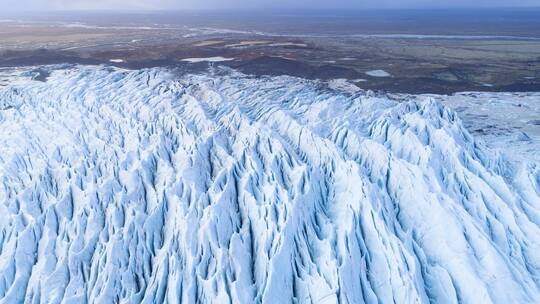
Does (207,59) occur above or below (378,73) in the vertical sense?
above

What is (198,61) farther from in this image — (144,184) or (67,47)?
(144,184)

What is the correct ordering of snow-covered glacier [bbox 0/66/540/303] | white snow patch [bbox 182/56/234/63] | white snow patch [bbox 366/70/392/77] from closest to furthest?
snow-covered glacier [bbox 0/66/540/303]
white snow patch [bbox 366/70/392/77]
white snow patch [bbox 182/56/234/63]

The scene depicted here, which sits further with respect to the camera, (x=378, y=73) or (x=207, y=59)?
(x=207, y=59)

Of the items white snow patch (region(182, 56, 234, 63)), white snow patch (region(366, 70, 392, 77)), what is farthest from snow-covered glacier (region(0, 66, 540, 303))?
white snow patch (region(182, 56, 234, 63))

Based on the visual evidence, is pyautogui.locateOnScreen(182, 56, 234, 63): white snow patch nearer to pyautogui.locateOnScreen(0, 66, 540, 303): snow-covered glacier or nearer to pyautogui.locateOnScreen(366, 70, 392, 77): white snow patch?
pyautogui.locateOnScreen(366, 70, 392, 77): white snow patch

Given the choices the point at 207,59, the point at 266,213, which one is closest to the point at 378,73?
the point at 207,59

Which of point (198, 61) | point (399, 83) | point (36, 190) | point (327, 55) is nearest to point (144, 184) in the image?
point (36, 190)

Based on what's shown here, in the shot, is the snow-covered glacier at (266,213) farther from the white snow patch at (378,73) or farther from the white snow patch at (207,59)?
the white snow patch at (207,59)

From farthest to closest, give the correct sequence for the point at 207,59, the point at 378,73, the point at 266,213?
the point at 207,59 < the point at 378,73 < the point at 266,213

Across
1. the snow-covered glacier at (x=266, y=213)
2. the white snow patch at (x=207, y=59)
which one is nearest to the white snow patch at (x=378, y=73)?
the white snow patch at (x=207, y=59)

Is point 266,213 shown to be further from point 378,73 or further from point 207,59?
point 207,59
